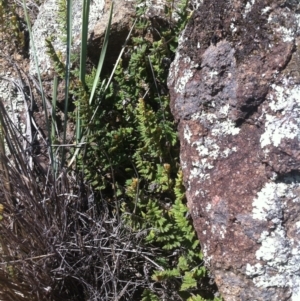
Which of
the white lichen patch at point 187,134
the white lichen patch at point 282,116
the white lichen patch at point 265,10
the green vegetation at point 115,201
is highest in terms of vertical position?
the white lichen patch at point 265,10

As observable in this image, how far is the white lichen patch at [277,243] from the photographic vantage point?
156 cm

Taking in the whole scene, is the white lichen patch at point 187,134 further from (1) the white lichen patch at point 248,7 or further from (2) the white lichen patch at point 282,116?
(1) the white lichen patch at point 248,7

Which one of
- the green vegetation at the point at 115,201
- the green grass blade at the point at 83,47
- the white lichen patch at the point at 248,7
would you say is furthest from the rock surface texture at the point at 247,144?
the green grass blade at the point at 83,47

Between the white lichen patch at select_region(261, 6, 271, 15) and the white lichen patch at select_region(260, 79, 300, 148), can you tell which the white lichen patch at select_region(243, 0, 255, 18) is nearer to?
the white lichen patch at select_region(261, 6, 271, 15)

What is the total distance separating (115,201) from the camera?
2.18 m

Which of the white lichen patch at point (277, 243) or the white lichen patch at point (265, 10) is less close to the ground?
the white lichen patch at point (265, 10)

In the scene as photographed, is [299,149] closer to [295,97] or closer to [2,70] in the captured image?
[295,97]

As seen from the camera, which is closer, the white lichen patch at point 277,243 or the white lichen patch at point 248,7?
the white lichen patch at point 277,243

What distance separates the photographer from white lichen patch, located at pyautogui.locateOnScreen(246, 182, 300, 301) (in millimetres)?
1562

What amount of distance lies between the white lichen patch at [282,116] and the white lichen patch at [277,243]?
13 cm

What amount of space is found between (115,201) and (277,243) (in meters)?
0.78

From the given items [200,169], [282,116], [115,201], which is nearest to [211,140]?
[200,169]

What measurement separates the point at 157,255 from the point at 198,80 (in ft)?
2.42

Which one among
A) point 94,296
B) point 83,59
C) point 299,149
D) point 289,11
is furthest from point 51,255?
point 289,11
